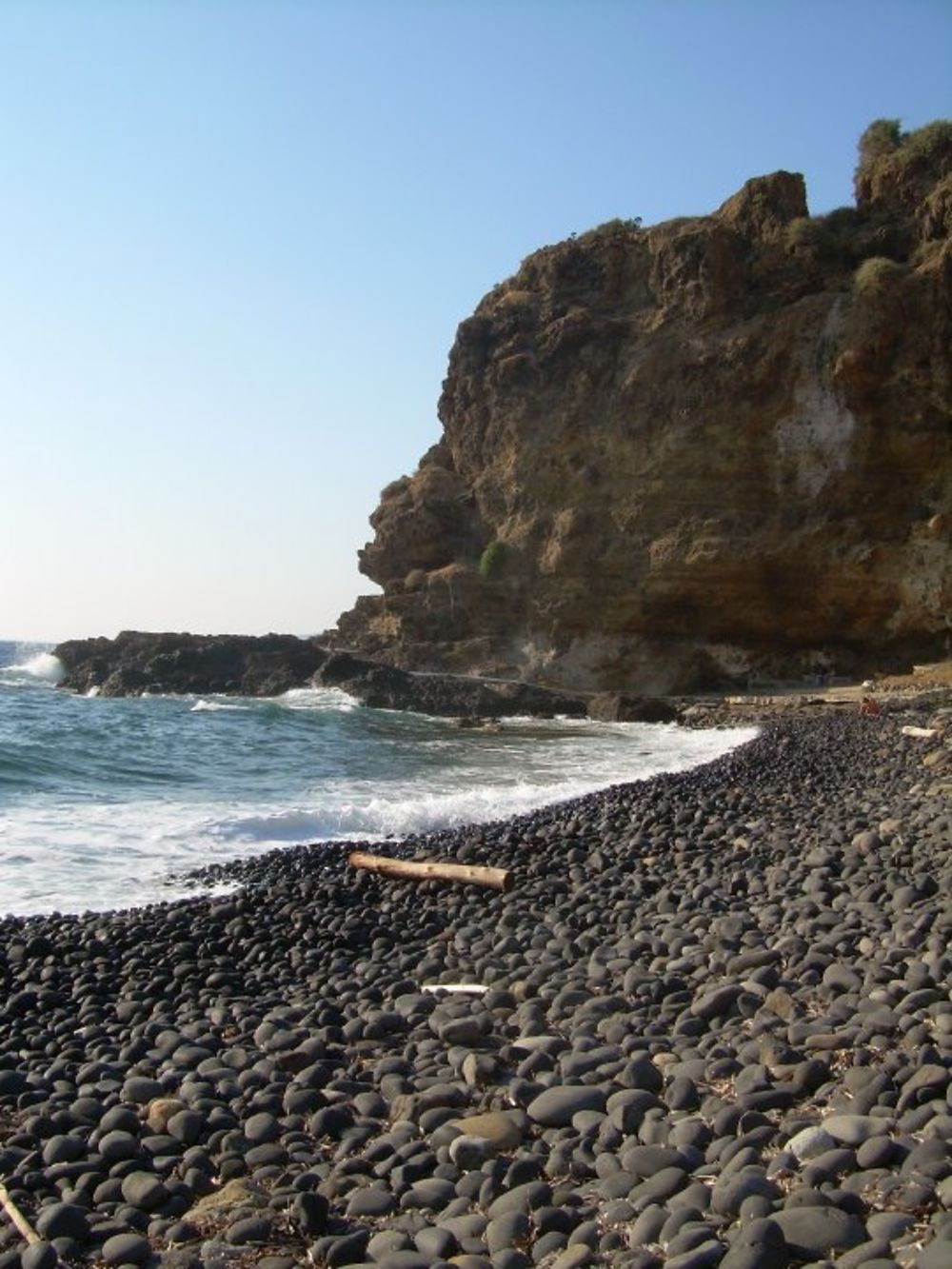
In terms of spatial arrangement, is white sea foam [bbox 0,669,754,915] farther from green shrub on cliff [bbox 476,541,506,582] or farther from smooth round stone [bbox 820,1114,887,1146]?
green shrub on cliff [bbox 476,541,506,582]

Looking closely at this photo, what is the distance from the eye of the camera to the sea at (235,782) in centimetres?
1167

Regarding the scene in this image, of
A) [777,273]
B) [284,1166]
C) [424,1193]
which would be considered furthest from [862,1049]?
[777,273]

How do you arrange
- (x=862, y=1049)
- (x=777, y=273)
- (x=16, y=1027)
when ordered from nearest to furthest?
(x=862, y=1049) → (x=16, y=1027) → (x=777, y=273)

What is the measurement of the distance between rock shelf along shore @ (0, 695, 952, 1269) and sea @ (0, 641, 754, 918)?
8.89 ft

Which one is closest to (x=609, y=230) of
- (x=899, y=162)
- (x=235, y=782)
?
(x=899, y=162)

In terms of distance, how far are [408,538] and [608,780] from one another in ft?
106

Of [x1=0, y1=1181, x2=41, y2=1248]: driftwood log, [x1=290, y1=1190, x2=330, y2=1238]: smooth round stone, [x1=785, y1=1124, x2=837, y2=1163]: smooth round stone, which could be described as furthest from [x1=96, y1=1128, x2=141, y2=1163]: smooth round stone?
[x1=785, y1=1124, x2=837, y2=1163]: smooth round stone

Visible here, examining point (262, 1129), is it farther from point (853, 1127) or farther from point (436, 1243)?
point (853, 1127)

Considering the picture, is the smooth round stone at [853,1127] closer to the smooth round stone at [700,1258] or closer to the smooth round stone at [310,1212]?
the smooth round stone at [700,1258]

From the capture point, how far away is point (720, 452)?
40.6m

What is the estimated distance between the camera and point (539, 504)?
1797 inches

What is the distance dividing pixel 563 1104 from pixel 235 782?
47.0ft

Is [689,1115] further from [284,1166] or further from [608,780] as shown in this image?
[608,780]

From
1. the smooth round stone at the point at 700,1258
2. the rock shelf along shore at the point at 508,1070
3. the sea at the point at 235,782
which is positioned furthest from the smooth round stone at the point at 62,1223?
the sea at the point at 235,782
